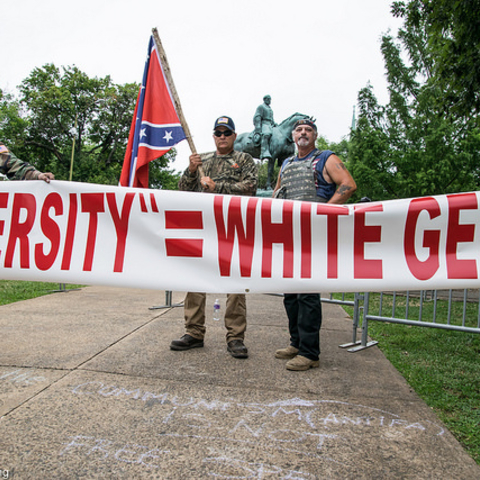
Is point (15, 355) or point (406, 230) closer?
point (406, 230)

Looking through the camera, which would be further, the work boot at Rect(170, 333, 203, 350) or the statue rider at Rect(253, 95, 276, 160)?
the statue rider at Rect(253, 95, 276, 160)

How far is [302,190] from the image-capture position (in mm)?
3404

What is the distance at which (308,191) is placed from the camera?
3.39 meters

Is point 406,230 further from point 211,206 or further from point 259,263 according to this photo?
point 211,206

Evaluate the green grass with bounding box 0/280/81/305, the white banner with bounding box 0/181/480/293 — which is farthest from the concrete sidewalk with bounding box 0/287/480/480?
the green grass with bounding box 0/280/81/305

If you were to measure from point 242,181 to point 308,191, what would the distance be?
0.71 metres

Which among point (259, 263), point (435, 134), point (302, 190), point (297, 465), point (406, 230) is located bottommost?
point (297, 465)

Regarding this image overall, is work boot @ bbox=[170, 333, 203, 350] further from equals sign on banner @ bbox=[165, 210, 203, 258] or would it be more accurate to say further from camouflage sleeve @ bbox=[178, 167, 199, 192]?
camouflage sleeve @ bbox=[178, 167, 199, 192]

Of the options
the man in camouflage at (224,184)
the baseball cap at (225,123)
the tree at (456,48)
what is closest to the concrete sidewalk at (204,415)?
the man in camouflage at (224,184)

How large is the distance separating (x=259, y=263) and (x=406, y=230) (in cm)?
105

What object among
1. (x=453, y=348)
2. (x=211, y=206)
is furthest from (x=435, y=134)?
(x=211, y=206)

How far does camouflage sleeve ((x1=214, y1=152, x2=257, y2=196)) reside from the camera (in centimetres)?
376

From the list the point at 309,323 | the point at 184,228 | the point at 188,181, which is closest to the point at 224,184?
the point at 188,181

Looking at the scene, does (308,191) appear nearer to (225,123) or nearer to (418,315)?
(225,123)
